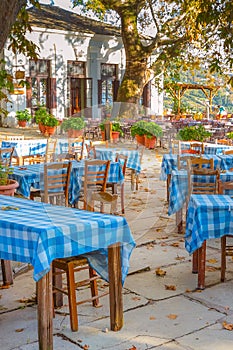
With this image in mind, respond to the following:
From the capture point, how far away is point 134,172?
431 inches

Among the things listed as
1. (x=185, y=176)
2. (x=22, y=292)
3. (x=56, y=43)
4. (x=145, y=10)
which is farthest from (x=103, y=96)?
(x=22, y=292)

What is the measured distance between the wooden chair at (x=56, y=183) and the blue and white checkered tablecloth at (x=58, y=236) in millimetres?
2841

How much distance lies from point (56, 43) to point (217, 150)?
1599 centimetres

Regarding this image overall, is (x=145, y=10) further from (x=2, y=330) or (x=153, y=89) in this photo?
(x=2, y=330)

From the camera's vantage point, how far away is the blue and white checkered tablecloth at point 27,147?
1152 cm

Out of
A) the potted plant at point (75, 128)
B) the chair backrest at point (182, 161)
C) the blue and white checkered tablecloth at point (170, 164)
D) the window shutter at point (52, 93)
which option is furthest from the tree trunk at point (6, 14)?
the window shutter at point (52, 93)

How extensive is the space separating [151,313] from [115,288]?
22.0 inches

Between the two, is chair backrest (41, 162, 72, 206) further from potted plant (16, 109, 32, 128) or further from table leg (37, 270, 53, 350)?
potted plant (16, 109, 32, 128)

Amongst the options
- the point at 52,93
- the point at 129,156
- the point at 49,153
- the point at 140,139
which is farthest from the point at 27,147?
the point at 52,93

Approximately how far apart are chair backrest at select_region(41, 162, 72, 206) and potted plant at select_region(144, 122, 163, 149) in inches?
332

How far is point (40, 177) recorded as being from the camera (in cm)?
785

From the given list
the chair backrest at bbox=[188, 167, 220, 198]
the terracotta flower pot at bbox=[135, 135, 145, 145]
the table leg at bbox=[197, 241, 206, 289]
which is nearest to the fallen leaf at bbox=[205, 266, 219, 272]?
the table leg at bbox=[197, 241, 206, 289]

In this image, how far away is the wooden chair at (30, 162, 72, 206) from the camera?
7461 mm

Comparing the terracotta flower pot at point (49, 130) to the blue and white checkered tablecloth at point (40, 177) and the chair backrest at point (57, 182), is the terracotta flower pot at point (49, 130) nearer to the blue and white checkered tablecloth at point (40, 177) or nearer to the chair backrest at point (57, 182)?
the blue and white checkered tablecloth at point (40, 177)
